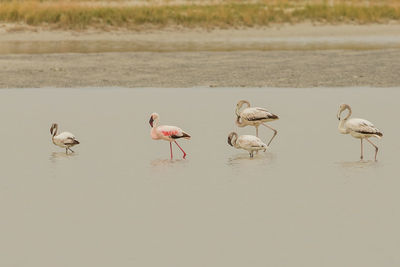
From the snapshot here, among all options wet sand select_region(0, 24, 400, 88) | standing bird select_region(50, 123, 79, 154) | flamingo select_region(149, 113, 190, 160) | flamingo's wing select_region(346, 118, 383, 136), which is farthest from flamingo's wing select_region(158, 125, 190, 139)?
wet sand select_region(0, 24, 400, 88)

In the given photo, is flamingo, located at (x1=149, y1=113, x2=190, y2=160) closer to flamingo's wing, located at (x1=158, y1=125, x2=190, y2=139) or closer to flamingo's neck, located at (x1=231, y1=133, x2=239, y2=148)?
flamingo's wing, located at (x1=158, y1=125, x2=190, y2=139)

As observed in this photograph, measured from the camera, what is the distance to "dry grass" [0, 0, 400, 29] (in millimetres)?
45219

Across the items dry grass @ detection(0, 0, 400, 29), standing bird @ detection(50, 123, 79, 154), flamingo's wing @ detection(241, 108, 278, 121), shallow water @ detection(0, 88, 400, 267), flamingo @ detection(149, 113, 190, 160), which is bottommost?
shallow water @ detection(0, 88, 400, 267)

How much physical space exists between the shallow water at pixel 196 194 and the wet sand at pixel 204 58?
6838mm

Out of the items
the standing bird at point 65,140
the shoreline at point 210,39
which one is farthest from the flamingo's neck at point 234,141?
the shoreline at point 210,39

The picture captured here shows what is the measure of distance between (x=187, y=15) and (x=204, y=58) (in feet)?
56.2

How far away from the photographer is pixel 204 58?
30.2 m

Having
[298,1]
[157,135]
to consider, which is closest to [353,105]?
[157,135]

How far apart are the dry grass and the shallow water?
2904 cm

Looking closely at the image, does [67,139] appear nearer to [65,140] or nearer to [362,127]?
[65,140]

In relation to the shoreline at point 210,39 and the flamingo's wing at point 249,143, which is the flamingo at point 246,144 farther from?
the shoreline at point 210,39

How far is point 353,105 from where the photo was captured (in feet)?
56.9

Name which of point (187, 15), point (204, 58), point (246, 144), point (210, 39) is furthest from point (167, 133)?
point (187, 15)

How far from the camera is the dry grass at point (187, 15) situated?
45.2m
